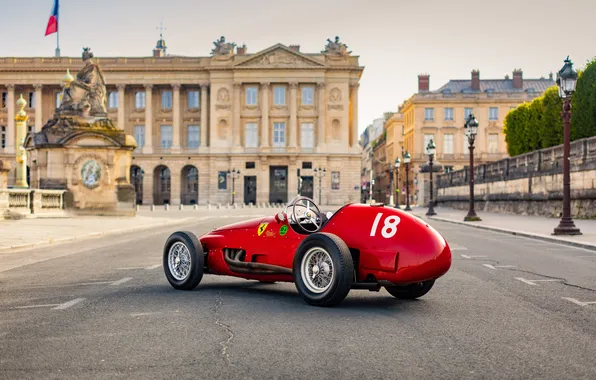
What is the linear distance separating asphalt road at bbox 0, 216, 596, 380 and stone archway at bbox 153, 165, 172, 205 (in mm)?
100578

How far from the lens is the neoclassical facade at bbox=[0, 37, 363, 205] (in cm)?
10531

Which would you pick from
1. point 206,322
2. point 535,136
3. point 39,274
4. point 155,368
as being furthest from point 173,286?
point 535,136

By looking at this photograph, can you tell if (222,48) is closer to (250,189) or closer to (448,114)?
(250,189)

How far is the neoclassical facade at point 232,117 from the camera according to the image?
105312 mm

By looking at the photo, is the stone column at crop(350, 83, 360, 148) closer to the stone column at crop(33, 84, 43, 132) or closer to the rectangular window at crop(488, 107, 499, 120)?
A: the rectangular window at crop(488, 107, 499, 120)

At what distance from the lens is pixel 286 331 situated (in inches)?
262

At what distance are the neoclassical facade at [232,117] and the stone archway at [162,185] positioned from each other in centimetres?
31

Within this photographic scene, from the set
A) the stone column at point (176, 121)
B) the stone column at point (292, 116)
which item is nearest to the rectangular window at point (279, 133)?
the stone column at point (292, 116)

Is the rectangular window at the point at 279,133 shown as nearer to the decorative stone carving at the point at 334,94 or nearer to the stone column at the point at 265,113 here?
the stone column at the point at 265,113

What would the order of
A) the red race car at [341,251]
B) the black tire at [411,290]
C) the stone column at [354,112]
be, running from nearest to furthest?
the red race car at [341,251]
the black tire at [411,290]
the stone column at [354,112]

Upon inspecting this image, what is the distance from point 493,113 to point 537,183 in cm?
7257

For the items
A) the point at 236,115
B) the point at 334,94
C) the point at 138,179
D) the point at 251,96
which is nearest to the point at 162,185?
the point at 138,179

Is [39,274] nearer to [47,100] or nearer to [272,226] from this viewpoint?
[272,226]

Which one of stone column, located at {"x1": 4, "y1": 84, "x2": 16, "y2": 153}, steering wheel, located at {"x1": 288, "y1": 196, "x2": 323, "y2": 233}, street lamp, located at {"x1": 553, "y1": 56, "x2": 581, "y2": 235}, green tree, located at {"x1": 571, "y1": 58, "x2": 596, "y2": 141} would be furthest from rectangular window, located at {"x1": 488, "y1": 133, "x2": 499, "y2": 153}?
steering wheel, located at {"x1": 288, "y1": 196, "x2": 323, "y2": 233}
